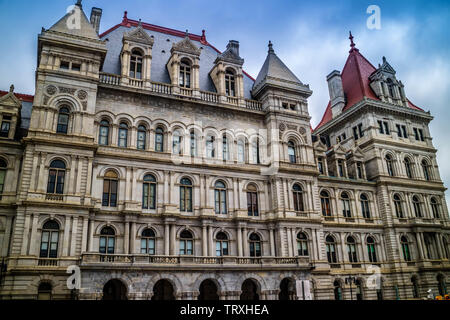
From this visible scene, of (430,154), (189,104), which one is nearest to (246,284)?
(189,104)

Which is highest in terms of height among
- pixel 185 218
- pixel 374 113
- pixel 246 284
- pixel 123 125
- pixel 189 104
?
pixel 374 113

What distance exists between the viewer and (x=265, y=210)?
3591cm

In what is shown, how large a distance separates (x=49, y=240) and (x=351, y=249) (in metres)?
29.9

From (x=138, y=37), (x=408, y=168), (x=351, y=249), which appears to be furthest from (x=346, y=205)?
(x=138, y=37)

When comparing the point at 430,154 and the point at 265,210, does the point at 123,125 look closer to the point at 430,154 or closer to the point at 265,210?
the point at 265,210

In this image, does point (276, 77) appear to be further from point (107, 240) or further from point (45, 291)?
point (45, 291)

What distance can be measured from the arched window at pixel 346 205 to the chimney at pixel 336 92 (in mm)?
13473

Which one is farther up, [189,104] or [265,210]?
[189,104]

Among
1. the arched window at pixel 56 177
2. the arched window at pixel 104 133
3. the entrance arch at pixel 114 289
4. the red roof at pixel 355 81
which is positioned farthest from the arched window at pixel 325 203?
the arched window at pixel 56 177

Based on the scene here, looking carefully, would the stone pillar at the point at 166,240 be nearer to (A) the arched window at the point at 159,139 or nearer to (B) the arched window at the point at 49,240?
(A) the arched window at the point at 159,139

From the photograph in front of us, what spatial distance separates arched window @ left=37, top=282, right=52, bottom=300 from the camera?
25444mm

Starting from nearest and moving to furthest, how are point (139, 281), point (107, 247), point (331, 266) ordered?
point (139, 281) → point (107, 247) → point (331, 266)

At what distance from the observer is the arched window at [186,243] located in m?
31.6

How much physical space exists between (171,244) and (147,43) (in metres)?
18.7
